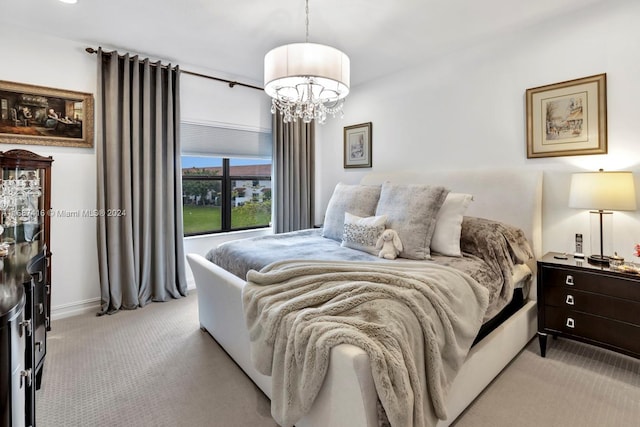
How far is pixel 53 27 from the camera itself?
278 centimetres

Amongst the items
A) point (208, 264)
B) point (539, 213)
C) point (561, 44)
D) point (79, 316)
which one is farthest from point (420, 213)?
point (79, 316)

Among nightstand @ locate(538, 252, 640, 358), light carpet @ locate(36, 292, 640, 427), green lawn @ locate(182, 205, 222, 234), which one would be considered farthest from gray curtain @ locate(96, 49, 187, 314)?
nightstand @ locate(538, 252, 640, 358)

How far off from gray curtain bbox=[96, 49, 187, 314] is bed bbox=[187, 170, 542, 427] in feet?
3.14

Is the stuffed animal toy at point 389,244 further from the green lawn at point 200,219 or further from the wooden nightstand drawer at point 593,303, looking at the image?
the green lawn at point 200,219

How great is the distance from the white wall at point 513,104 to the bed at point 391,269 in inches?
7.3

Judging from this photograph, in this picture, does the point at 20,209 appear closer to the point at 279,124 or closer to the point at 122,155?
the point at 122,155

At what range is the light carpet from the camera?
1731 mm

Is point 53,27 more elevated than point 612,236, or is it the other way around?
point 53,27

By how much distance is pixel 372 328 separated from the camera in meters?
1.22

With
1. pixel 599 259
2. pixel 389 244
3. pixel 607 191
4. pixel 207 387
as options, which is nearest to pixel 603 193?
pixel 607 191

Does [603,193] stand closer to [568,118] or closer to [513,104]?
[568,118]

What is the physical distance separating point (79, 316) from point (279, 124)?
10.1 feet

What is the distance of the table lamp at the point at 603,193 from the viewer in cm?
214

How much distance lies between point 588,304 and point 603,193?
76 cm
